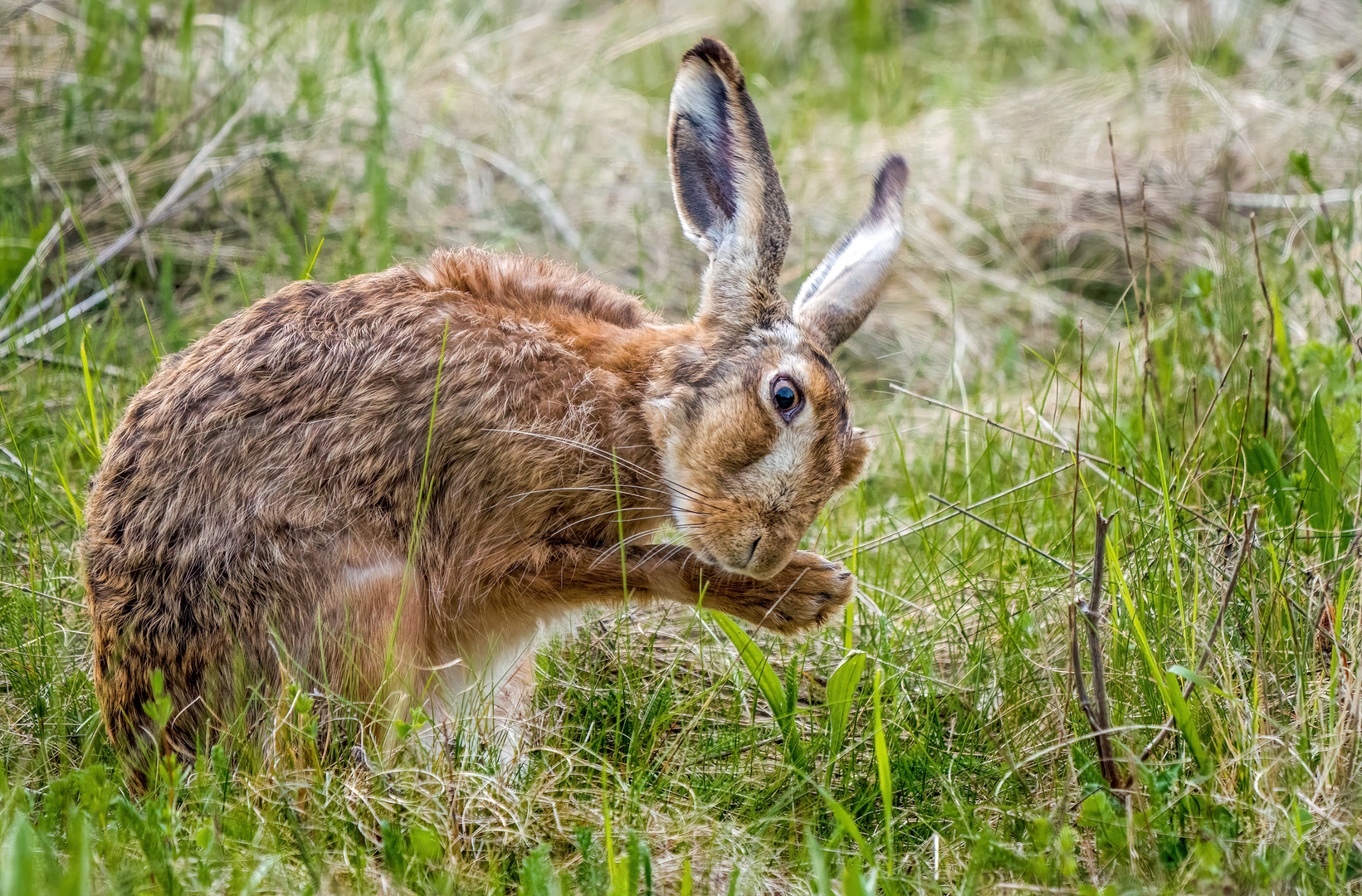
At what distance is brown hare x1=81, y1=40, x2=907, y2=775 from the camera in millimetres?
2859

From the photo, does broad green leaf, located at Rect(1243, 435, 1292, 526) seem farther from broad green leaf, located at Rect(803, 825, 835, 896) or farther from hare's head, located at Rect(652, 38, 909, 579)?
broad green leaf, located at Rect(803, 825, 835, 896)

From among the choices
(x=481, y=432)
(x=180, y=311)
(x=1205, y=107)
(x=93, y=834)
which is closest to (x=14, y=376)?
(x=180, y=311)

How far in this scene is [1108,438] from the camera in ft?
12.0

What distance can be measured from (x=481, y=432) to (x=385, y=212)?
2429mm

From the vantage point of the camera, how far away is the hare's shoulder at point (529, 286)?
3.34 m

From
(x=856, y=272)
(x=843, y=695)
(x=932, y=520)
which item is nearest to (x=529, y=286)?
(x=856, y=272)

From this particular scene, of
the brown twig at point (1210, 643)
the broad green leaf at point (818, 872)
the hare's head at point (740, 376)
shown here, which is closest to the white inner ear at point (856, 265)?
the hare's head at point (740, 376)

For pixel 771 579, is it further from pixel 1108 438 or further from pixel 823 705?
pixel 1108 438

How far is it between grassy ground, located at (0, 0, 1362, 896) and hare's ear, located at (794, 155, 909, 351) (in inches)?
23.3

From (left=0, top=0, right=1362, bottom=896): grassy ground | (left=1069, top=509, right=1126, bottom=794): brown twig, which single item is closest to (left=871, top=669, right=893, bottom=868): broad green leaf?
(left=0, top=0, right=1362, bottom=896): grassy ground

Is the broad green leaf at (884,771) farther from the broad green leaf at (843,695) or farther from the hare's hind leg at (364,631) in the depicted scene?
the hare's hind leg at (364,631)

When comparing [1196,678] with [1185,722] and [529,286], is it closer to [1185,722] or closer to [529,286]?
[1185,722]

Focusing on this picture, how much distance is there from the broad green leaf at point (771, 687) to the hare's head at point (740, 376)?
154mm

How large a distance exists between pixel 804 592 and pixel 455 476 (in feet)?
2.96
